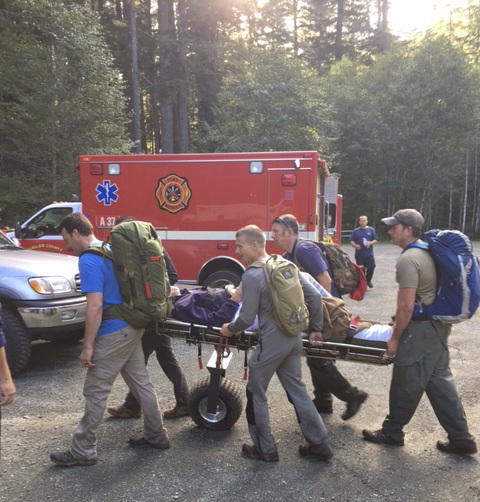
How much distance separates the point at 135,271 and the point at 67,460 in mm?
1380

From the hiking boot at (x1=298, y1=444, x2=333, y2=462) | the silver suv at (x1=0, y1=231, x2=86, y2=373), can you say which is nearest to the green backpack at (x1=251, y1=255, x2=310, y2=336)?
the hiking boot at (x1=298, y1=444, x2=333, y2=462)

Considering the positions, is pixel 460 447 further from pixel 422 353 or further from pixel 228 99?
pixel 228 99

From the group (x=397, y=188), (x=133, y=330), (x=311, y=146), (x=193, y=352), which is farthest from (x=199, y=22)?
(x=133, y=330)

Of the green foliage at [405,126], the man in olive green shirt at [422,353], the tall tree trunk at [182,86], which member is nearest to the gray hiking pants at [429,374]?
the man in olive green shirt at [422,353]

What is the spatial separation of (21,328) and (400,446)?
147 inches

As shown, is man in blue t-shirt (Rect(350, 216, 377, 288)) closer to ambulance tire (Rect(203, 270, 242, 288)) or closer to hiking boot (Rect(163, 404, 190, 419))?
ambulance tire (Rect(203, 270, 242, 288))

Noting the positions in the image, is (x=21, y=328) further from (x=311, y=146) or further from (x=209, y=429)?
(x=311, y=146)

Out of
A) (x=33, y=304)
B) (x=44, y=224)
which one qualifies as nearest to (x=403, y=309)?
(x=33, y=304)

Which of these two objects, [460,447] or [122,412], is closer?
[460,447]

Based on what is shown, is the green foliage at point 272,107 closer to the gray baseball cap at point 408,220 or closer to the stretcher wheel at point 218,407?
the gray baseball cap at point 408,220

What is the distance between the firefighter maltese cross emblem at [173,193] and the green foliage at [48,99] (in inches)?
404

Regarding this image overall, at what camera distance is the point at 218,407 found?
3.73m

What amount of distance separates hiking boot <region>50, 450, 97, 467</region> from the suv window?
634cm

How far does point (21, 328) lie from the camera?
15.5 ft
